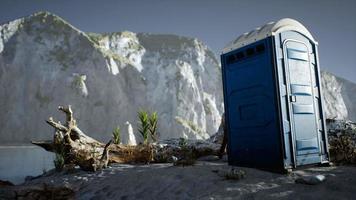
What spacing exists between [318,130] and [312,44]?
211cm

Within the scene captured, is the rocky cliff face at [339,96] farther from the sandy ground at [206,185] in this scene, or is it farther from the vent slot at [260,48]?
the sandy ground at [206,185]

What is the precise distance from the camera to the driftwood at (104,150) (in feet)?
25.9

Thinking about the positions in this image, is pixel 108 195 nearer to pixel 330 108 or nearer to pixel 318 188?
pixel 318 188

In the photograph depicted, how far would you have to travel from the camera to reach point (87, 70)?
66562 millimetres

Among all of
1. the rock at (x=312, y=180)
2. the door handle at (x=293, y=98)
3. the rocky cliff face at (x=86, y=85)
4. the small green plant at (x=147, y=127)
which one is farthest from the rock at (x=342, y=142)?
the rocky cliff face at (x=86, y=85)

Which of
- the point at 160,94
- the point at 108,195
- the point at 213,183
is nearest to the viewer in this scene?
the point at 213,183

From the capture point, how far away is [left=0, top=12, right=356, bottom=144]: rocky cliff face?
61.7 m

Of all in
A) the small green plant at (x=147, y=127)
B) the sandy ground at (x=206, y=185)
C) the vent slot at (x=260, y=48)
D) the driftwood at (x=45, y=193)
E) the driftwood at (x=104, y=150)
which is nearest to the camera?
the sandy ground at (x=206, y=185)

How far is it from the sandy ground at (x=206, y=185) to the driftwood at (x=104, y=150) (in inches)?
66.3

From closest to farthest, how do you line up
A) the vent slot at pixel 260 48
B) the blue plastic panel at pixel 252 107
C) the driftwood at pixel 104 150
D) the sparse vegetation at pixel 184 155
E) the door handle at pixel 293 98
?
the blue plastic panel at pixel 252 107 → the door handle at pixel 293 98 → the vent slot at pixel 260 48 → the sparse vegetation at pixel 184 155 → the driftwood at pixel 104 150

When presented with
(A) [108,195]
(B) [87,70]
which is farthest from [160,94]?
(A) [108,195]

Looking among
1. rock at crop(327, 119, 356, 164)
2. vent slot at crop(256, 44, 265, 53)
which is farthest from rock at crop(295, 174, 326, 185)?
vent slot at crop(256, 44, 265, 53)

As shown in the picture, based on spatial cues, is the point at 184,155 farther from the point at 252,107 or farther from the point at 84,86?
the point at 84,86

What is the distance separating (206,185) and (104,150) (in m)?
3.77
